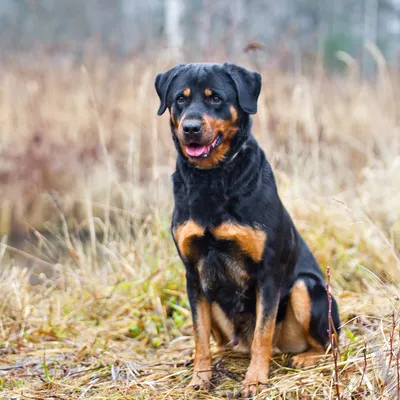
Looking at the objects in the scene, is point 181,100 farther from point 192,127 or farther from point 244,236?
point 244,236

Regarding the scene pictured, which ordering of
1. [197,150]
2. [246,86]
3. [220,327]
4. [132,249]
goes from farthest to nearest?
[132,249] → [220,327] → [246,86] → [197,150]

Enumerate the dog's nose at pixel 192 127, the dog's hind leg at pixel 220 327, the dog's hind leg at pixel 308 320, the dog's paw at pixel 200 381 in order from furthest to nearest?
the dog's hind leg at pixel 220 327 → the dog's hind leg at pixel 308 320 → the dog's paw at pixel 200 381 → the dog's nose at pixel 192 127

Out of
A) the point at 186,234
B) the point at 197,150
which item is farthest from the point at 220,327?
the point at 197,150

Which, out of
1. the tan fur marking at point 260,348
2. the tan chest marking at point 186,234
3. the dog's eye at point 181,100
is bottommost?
the tan fur marking at point 260,348

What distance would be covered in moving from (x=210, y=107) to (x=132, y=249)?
1.89 meters

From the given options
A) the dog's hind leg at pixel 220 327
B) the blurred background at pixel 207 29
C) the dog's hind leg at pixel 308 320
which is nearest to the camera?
the dog's hind leg at pixel 308 320

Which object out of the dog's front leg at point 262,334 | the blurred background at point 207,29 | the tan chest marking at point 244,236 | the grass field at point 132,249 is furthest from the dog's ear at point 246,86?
the blurred background at point 207,29

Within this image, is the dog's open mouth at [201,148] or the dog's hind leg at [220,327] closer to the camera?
the dog's open mouth at [201,148]

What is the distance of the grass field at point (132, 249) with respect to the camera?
9.41 feet

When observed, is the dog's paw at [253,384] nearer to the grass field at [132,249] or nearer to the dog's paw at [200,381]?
the grass field at [132,249]

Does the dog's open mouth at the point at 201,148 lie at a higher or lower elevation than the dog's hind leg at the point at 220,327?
higher

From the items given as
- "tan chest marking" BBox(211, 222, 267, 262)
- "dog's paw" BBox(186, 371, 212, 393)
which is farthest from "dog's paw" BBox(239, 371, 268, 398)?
"tan chest marking" BBox(211, 222, 267, 262)

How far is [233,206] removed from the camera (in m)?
2.78

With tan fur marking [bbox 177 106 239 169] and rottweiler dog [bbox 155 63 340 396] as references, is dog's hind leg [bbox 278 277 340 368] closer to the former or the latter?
rottweiler dog [bbox 155 63 340 396]
